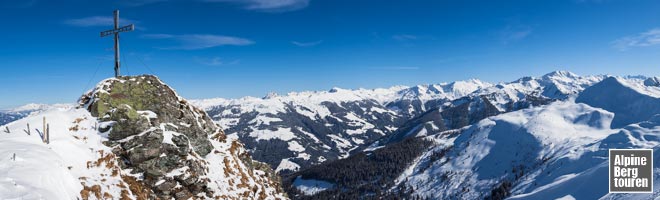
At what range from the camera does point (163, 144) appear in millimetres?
41031

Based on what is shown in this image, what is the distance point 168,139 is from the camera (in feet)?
137

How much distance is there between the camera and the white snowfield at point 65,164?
2533 centimetres

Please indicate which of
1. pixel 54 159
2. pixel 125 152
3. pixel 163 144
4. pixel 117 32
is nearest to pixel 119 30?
pixel 117 32

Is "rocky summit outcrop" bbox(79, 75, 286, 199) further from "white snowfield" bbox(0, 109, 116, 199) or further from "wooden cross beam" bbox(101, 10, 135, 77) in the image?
"wooden cross beam" bbox(101, 10, 135, 77)

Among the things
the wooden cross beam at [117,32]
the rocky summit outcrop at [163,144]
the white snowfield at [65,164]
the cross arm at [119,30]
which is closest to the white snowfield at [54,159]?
the white snowfield at [65,164]

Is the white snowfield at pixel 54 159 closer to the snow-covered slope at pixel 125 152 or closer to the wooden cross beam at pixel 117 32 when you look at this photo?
the snow-covered slope at pixel 125 152

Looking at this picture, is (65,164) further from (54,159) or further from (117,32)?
(117,32)

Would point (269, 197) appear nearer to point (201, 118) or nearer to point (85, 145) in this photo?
point (201, 118)

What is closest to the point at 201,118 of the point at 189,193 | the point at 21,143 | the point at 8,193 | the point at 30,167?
the point at 189,193

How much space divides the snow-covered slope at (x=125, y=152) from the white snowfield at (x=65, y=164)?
6 centimetres

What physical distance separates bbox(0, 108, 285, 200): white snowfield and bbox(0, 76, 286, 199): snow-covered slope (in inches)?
2.3

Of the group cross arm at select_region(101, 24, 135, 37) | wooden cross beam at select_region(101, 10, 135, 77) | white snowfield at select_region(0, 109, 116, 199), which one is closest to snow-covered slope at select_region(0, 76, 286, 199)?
white snowfield at select_region(0, 109, 116, 199)

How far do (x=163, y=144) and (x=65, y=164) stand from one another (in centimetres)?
993

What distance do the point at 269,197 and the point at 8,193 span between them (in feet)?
112
